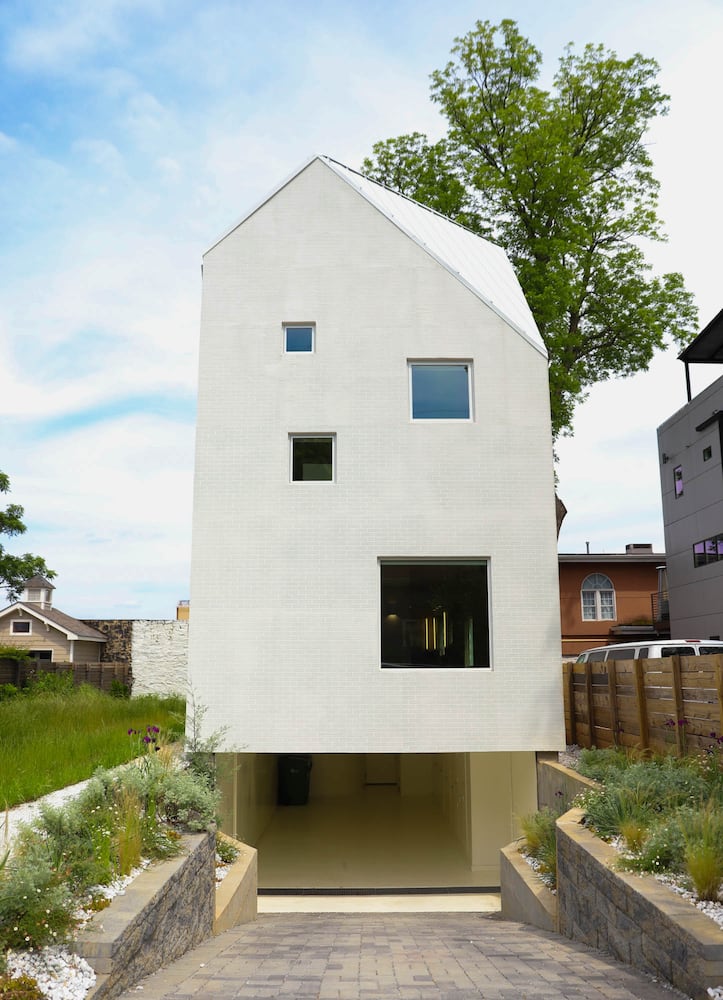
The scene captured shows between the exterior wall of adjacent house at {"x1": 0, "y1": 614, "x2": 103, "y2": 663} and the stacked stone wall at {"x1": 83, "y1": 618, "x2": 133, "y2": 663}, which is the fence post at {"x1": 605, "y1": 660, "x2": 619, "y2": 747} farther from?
the exterior wall of adjacent house at {"x1": 0, "y1": 614, "x2": 103, "y2": 663}

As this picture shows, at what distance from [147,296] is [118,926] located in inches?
494

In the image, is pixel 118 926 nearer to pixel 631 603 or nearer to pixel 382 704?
pixel 382 704

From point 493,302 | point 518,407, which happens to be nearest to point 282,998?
point 518,407

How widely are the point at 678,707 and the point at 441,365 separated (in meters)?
6.16

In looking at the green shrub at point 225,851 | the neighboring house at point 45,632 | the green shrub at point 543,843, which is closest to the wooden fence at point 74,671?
the neighboring house at point 45,632

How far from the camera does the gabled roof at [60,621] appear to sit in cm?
3100

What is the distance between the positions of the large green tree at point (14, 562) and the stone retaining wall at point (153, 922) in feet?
71.3

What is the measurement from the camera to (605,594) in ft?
105

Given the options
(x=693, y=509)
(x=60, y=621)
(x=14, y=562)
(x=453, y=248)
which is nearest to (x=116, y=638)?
(x=60, y=621)

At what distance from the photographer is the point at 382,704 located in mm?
11664

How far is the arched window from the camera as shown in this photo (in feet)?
105

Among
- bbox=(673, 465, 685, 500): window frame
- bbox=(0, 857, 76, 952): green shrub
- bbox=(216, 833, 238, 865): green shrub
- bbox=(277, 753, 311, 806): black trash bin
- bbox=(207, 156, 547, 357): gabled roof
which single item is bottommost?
bbox=(277, 753, 311, 806): black trash bin

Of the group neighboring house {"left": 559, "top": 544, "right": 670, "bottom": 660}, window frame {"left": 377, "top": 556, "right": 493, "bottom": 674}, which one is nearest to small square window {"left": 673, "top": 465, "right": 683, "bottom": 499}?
neighboring house {"left": 559, "top": 544, "right": 670, "bottom": 660}

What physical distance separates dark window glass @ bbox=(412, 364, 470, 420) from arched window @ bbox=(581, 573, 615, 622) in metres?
21.1
